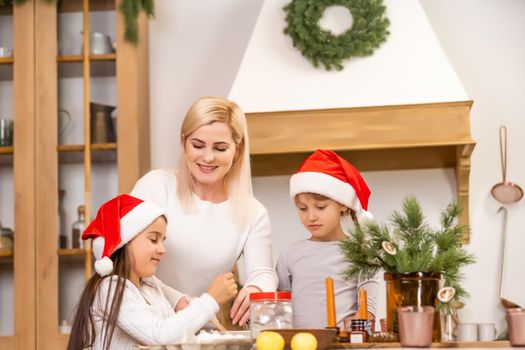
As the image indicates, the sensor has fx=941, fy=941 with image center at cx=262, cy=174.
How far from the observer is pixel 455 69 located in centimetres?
439

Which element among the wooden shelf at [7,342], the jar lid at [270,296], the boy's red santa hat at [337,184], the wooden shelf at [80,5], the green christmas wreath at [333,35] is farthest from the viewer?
the wooden shelf at [80,5]

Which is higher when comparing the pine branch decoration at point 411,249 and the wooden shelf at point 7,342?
the pine branch decoration at point 411,249

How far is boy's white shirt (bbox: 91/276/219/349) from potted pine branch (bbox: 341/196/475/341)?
371 millimetres

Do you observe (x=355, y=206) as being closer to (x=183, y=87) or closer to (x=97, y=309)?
(x=97, y=309)

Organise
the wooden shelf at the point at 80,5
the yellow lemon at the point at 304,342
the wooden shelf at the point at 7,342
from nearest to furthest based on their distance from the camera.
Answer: the yellow lemon at the point at 304,342, the wooden shelf at the point at 7,342, the wooden shelf at the point at 80,5

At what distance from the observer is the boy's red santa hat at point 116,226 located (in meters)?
2.27

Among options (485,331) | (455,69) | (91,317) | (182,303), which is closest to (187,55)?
(455,69)

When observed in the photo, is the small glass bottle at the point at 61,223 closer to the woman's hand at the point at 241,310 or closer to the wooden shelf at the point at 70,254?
the wooden shelf at the point at 70,254

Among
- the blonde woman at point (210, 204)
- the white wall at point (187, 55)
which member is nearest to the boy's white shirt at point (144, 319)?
the blonde woman at point (210, 204)

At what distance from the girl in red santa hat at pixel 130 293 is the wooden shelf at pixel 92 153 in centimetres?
184

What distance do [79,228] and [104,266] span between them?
2.03m

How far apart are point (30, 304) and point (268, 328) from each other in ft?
8.21

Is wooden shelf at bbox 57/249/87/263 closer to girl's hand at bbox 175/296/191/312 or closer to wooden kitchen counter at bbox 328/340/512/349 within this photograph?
girl's hand at bbox 175/296/191/312

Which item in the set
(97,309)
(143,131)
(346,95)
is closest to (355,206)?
(97,309)
